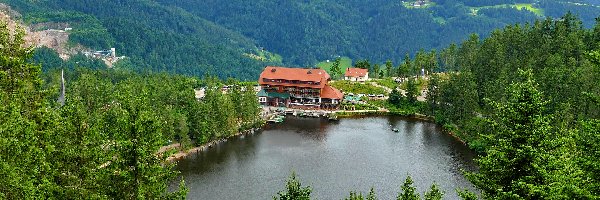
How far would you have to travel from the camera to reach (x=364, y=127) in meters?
109

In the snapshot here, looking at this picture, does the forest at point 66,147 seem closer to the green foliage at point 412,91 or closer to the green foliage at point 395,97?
the green foliage at point 395,97

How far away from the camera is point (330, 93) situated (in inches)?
4825

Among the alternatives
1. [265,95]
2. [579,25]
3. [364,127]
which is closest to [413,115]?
[364,127]

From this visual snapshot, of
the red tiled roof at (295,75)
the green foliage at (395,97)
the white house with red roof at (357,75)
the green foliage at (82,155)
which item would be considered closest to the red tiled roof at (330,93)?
the red tiled roof at (295,75)

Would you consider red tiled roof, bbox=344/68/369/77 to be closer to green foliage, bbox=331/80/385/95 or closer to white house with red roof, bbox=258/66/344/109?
green foliage, bbox=331/80/385/95

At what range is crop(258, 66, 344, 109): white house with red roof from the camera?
122 meters

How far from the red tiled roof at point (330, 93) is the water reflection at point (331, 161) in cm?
1041

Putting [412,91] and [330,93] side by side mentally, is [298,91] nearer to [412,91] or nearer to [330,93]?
[330,93]

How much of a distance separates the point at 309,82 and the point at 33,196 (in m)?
95.0

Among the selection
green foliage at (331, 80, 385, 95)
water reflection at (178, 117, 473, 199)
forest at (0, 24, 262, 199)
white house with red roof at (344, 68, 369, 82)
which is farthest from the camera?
white house with red roof at (344, 68, 369, 82)

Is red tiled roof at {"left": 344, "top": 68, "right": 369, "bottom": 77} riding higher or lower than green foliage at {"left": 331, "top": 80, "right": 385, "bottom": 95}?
higher

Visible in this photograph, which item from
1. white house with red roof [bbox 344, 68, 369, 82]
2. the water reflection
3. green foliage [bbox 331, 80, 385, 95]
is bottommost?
the water reflection

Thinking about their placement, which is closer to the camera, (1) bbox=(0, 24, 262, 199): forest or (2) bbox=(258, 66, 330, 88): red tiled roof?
(1) bbox=(0, 24, 262, 199): forest

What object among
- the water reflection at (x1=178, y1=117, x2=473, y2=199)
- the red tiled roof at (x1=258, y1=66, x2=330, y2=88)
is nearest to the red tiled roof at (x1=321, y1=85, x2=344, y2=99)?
the red tiled roof at (x1=258, y1=66, x2=330, y2=88)
